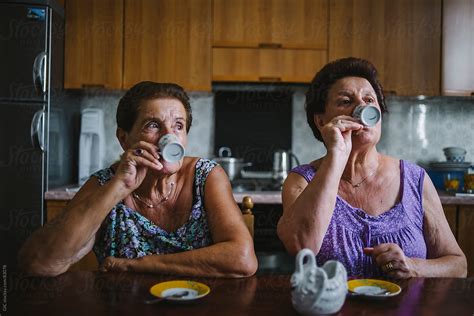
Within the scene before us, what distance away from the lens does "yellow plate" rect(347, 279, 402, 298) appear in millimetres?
1020

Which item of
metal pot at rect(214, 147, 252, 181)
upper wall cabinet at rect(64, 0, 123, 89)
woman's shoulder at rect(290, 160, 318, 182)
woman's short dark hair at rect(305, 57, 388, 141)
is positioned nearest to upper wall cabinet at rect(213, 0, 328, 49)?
upper wall cabinet at rect(64, 0, 123, 89)

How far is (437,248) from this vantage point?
58.3 inches

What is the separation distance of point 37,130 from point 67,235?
1690 millimetres

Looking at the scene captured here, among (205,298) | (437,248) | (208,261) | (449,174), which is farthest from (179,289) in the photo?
(449,174)

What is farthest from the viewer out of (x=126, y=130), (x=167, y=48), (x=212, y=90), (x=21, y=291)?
(x=212, y=90)

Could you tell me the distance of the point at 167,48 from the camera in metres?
3.16

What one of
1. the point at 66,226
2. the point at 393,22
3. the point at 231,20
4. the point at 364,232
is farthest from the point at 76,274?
the point at 393,22

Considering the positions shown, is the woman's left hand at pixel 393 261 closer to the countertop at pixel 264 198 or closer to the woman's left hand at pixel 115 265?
the woman's left hand at pixel 115 265

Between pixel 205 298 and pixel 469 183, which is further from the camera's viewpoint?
pixel 469 183

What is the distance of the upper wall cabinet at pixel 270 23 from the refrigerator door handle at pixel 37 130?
124 cm

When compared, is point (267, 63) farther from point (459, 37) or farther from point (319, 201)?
point (319, 201)

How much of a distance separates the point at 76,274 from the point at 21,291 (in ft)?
0.53

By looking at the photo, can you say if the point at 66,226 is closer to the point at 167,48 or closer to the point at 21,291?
the point at 21,291

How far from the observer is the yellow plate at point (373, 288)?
1020mm
